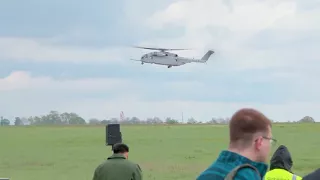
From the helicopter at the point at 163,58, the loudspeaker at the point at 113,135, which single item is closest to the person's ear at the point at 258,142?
the loudspeaker at the point at 113,135

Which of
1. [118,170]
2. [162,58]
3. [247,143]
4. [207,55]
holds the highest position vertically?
[207,55]

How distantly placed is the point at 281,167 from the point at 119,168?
2295mm

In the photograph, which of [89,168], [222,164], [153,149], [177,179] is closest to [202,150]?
[153,149]

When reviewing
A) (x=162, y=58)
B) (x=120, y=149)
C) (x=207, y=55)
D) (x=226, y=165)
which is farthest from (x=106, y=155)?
(x=226, y=165)

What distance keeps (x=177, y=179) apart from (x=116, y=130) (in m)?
14.7

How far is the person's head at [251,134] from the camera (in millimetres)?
3275

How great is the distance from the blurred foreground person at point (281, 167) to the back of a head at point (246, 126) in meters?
3.77

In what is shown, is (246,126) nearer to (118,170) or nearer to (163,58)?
(118,170)

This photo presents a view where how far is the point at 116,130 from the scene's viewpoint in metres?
11.2

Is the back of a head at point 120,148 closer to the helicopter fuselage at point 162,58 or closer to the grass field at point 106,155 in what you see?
the grass field at point 106,155

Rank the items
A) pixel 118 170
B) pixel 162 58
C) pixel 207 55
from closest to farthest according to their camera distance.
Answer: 1. pixel 118 170
2. pixel 162 58
3. pixel 207 55

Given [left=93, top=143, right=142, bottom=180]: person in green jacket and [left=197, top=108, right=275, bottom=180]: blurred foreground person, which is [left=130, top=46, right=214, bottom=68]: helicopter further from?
[left=197, top=108, right=275, bottom=180]: blurred foreground person

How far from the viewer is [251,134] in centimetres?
328

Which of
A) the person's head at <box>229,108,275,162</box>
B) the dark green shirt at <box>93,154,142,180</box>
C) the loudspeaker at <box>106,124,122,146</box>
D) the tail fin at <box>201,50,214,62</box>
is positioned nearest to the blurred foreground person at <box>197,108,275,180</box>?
the person's head at <box>229,108,275,162</box>
